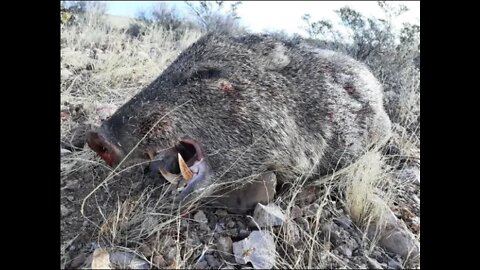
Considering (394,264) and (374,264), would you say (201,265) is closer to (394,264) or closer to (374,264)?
(374,264)

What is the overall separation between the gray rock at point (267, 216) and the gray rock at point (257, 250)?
10cm

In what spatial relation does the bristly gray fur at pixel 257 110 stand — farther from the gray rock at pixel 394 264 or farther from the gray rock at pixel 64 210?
the gray rock at pixel 394 264

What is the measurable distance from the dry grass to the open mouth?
100 mm

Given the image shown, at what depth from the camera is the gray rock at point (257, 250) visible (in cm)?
272

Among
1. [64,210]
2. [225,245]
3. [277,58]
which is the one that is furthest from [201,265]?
[277,58]

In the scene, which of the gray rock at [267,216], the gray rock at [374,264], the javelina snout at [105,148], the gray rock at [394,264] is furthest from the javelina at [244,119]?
the gray rock at [394,264]

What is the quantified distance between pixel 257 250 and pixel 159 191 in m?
0.77

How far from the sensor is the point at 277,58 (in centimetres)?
376

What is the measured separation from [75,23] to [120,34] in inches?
20.9

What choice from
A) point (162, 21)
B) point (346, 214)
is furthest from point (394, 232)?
point (162, 21)

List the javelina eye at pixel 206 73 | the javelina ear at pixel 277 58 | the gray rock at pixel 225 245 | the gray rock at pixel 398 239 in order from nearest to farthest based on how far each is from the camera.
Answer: the gray rock at pixel 225 245 < the gray rock at pixel 398 239 < the javelina eye at pixel 206 73 < the javelina ear at pixel 277 58
